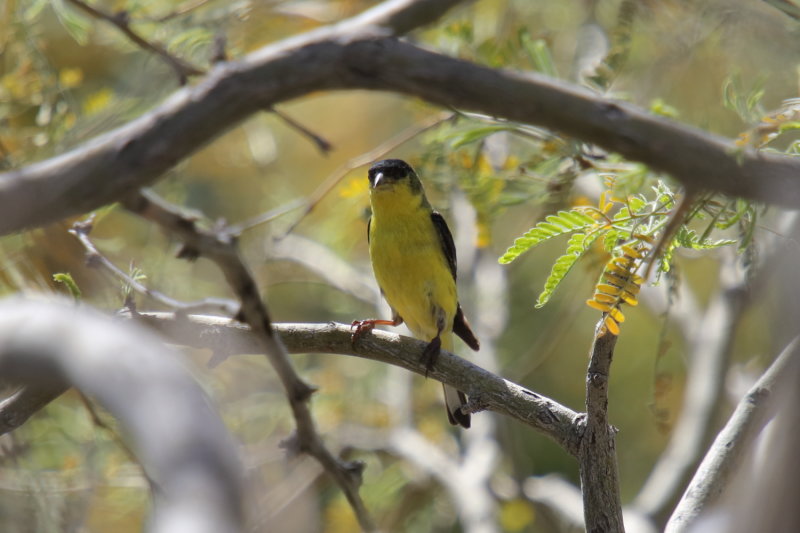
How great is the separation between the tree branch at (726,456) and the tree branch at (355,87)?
3.74 ft

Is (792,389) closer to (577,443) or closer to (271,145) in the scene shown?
(577,443)

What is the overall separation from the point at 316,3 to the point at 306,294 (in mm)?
2736

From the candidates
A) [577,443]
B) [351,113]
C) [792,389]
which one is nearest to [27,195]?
[792,389]

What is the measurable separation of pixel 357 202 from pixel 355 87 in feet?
10.8

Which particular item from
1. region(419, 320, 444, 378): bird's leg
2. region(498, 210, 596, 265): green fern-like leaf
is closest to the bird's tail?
region(419, 320, 444, 378): bird's leg

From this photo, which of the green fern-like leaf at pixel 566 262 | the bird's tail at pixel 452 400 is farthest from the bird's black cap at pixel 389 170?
the green fern-like leaf at pixel 566 262

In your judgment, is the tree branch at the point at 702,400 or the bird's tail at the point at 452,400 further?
the tree branch at the point at 702,400

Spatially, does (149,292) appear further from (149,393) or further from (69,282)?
(149,393)

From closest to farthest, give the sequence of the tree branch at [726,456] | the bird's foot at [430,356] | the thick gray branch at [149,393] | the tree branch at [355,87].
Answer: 1. the thick gray branch at [149,393]
2. the tree branch at [355,87]
3. the tree branch at [726,456]
4. the bird's foot at [430,356]

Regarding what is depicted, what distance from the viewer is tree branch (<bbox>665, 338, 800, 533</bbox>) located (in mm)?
2631

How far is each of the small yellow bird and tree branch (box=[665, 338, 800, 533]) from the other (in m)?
1.99

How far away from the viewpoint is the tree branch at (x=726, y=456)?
2.63 meters

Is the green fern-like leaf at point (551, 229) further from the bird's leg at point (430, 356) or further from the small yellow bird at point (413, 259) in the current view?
the small yellow bird at point (413, 259)

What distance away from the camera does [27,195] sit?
1508mm
